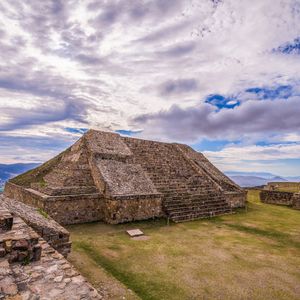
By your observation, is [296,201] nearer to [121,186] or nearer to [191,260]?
[121,186]

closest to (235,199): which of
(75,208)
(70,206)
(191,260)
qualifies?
(191,260)

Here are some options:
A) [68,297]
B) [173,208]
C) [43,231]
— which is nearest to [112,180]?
[173,208]

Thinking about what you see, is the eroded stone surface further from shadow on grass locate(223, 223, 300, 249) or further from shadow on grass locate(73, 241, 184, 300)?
shadow on grass locate(223, 223, 300, 249)

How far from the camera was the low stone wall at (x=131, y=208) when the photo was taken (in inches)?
544

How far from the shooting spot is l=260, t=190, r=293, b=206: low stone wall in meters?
23.5

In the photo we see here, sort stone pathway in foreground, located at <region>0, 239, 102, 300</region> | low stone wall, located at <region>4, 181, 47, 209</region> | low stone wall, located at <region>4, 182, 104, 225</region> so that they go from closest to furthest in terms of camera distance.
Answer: stone pathway in foreground, located at <region>0, 239, 102, 300</region>
low stone wall, located at <region>4, 182, 104, 225</region>
low stone wall, located at <region>4, 181, 47, 209</region>

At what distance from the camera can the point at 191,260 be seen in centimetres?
893

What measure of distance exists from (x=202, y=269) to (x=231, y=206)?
1243cm

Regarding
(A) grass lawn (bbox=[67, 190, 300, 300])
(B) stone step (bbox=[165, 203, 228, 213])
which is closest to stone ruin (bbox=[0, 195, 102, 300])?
(A) grass lawn (bbox=[67, 190, 300, 300])

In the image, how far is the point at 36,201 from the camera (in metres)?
14.0

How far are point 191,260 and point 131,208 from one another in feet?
20.1

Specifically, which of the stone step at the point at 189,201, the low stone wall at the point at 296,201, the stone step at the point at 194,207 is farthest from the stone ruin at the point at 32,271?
the low stone wall at the point at 296,201

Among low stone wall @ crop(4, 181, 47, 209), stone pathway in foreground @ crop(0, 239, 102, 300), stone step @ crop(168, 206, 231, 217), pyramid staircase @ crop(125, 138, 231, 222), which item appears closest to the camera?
stone pathway in foreground @ crop(0, 239, 102, 300)

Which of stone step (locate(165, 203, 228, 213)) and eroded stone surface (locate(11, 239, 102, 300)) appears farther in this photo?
stone step (locate(165, 203, 228, 213))
